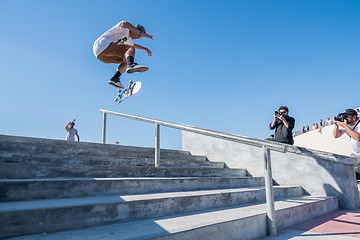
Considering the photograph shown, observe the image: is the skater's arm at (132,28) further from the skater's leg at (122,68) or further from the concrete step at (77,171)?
the concrete step at (77,171)

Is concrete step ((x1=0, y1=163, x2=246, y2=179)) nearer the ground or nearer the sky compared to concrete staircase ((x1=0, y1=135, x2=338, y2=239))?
nearer the sky

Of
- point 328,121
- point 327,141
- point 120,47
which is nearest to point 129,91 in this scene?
point 120,47

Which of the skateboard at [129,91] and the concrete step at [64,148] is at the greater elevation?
the skateboard at [129,91]

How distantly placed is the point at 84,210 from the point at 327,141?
20.2 m

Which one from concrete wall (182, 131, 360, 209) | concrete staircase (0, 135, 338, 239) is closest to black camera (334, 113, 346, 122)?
concrete wall (182, 131, 360, 209)

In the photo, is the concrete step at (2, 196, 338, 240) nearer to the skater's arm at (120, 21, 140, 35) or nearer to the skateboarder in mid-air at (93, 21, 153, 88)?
the skateboarder in mid-air at (93, 21, 153, 88)

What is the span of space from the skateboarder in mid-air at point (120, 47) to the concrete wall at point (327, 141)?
16107mm

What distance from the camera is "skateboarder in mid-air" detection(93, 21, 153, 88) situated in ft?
15.4

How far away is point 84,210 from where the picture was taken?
6.51ft

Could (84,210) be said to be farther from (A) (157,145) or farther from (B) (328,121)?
(B) (328,121)

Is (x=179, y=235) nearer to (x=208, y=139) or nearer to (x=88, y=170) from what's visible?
(x=88, y=170)

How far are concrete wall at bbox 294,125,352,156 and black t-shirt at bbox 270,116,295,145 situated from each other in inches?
545

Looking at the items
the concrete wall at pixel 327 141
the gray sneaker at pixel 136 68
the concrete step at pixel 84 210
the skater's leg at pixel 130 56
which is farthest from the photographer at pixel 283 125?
the concrete wall at pixel 327 141

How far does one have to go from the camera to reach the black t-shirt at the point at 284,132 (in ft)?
16.0
